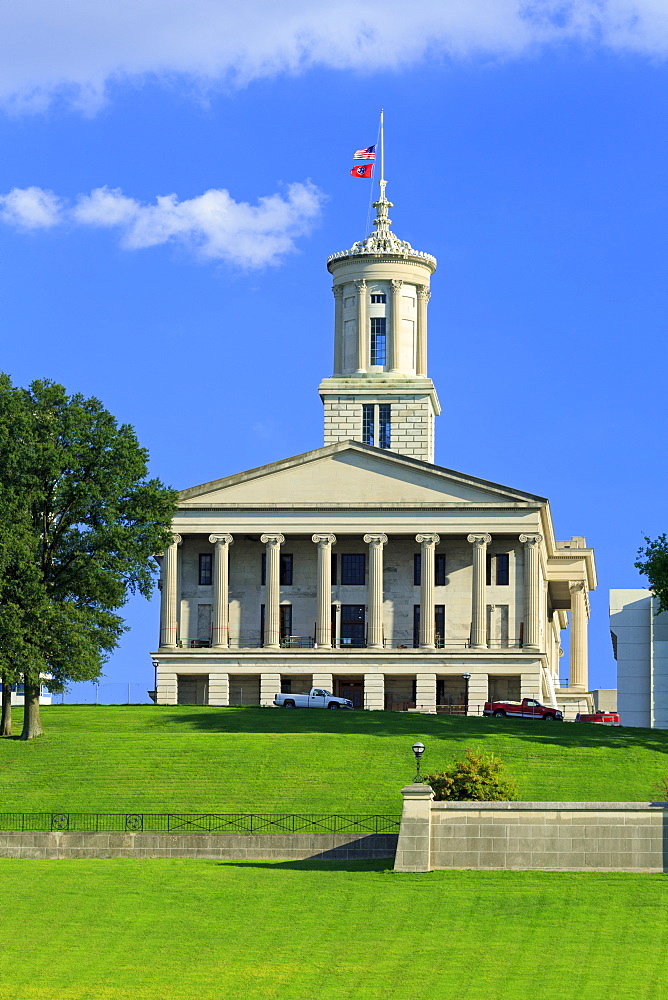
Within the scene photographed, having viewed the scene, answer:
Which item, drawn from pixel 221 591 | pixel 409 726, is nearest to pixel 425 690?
pixel 221 591

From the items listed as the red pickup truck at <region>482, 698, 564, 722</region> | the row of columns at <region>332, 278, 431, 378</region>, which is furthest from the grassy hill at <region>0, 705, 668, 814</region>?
the row of columns at <region>332, 278, 431, 378</region>

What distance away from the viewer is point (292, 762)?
195ft

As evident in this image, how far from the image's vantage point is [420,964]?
32281 mm

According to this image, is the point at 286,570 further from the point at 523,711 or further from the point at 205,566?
the point at 523,711

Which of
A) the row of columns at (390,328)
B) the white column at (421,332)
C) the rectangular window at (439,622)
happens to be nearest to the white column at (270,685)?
the rectangular window at (439,622)

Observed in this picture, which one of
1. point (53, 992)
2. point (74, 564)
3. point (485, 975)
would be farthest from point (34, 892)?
point (74, 564)

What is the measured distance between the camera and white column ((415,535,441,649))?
93312 mm

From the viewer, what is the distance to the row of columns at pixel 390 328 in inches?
4274

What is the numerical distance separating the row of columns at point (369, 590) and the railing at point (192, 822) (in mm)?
42740

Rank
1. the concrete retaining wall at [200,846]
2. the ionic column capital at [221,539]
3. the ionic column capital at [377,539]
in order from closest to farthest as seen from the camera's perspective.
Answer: the concrete retaining wall at [200,846]
the ionic column capital at [377,539]
the ionic column capital at [221,539]

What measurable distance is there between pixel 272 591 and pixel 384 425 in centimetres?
1851

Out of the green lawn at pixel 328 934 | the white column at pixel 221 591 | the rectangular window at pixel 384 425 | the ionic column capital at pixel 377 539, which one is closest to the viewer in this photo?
the green lawn at pixel 328 934

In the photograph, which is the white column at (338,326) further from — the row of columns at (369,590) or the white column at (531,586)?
the white column at (531,586)

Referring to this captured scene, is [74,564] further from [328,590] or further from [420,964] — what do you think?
[420,964]
